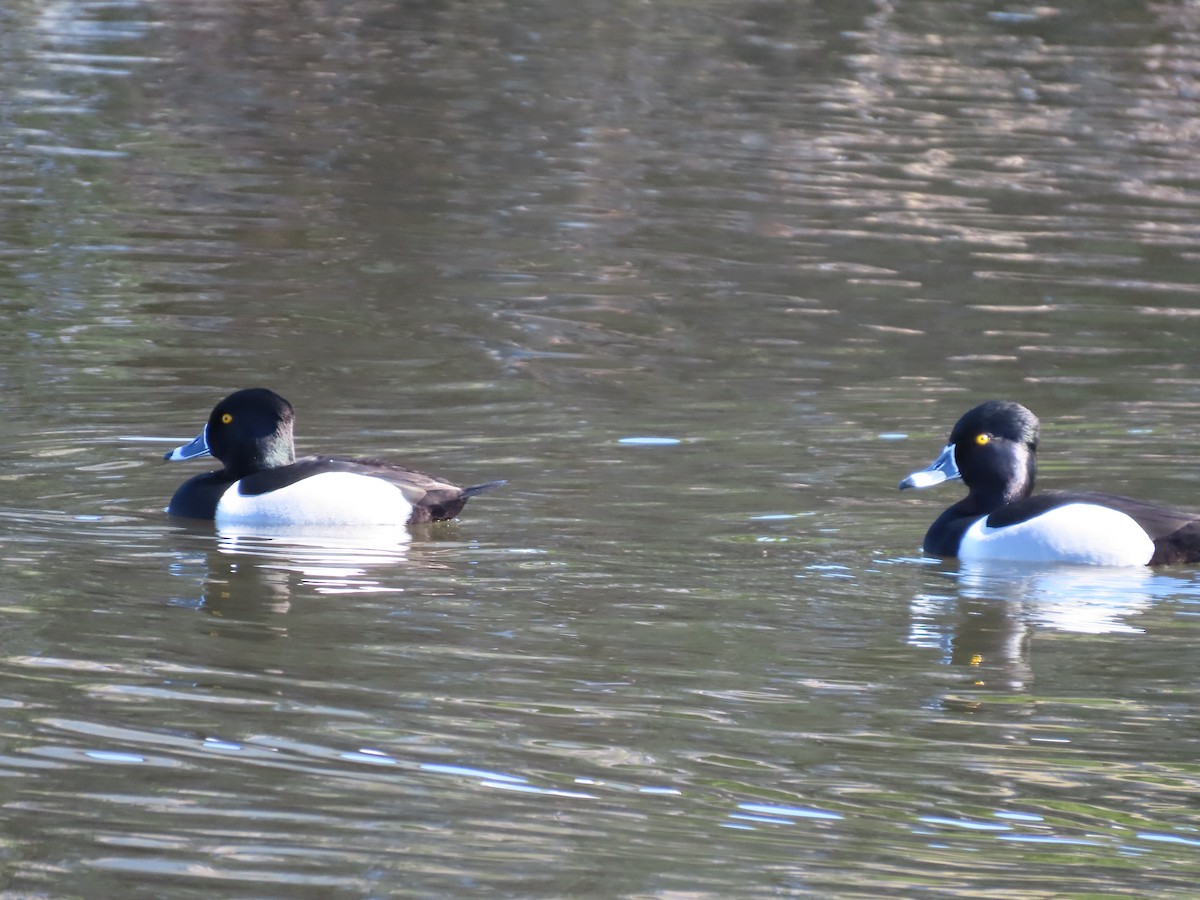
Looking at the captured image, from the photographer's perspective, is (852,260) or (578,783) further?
(852,260)

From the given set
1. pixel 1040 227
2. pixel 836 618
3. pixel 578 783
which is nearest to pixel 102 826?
pixel 578 783

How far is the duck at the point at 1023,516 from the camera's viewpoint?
30.4 feet

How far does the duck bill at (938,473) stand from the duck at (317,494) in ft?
6.31

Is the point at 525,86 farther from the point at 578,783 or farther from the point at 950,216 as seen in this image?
the point at 578,783

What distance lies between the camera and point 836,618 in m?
8.42

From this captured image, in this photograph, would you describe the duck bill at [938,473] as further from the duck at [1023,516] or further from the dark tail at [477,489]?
the dark tail at [477,489]

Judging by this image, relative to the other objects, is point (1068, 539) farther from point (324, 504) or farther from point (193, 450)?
point (193, 450)

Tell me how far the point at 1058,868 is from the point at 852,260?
11.9m

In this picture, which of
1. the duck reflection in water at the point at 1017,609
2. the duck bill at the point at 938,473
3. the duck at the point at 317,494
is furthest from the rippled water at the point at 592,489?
the duck bill at the point at 938,473

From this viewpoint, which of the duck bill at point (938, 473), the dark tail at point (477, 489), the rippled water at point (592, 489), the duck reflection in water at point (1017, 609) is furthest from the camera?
the dark tail at point (477, 489)

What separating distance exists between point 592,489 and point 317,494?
1.33m

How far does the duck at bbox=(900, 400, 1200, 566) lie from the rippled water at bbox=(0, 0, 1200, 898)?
163mm

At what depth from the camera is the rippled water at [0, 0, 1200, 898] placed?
6027 mm

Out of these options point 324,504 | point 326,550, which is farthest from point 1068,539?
point 324,504
